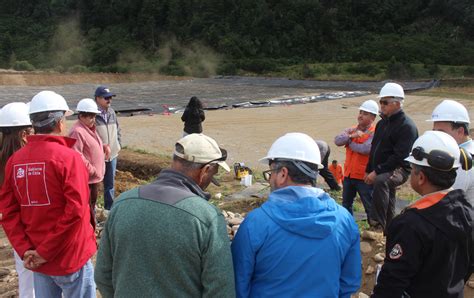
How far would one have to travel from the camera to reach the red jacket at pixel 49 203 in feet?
9.63

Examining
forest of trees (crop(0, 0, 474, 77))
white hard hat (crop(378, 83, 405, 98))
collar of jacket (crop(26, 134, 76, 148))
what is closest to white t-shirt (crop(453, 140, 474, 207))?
white hard hat (crop(378, 83, 405, 98))

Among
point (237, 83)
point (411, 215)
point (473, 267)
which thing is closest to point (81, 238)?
point (411, 215)

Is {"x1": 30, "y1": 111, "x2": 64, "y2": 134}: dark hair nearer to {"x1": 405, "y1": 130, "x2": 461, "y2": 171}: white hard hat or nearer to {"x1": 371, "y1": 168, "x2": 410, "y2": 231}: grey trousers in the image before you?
{"x1": 405, "y1": 130, "x2": 461, "y2": 171}: white hard hat

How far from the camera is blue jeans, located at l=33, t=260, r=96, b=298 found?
10.2 ft

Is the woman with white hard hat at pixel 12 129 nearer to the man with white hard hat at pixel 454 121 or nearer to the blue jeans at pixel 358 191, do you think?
the man with white hard hat at pixel 454 121

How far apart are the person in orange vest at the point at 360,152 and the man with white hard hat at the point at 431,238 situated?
126 inches

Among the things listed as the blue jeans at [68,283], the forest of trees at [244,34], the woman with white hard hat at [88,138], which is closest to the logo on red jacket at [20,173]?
the blue jeans at [68,283]

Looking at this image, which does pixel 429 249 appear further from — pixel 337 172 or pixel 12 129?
pixel 337 172

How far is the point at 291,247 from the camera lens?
224 centimetres

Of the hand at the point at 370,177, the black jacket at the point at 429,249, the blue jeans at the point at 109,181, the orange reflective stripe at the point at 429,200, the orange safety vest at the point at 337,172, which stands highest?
the orange reflective stripe at the point at 429,200

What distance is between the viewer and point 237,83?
125ft

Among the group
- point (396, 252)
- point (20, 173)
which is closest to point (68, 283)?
point (20, 173)

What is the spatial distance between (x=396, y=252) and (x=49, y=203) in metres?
2.04

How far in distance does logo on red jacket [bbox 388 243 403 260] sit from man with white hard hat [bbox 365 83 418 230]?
2.76 meters
